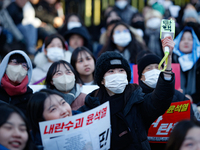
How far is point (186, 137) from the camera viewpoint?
228 centimetres

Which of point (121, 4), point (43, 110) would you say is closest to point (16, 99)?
point (43, 110)

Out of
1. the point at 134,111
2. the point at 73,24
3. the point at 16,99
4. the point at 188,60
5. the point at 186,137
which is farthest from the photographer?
the point at 73,24

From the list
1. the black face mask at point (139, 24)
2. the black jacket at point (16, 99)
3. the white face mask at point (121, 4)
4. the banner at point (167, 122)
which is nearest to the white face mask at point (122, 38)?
the black face mask at point (139, 24)

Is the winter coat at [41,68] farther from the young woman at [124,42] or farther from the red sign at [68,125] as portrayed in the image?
the red sign at [68,125]

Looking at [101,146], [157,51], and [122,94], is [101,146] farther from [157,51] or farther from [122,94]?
[157,51]

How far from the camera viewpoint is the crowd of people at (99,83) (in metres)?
2.62

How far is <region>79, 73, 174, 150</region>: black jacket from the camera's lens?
2.92 m

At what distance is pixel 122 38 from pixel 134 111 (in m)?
3.29

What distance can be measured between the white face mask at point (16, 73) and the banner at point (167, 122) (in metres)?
2.09

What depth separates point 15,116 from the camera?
257cm

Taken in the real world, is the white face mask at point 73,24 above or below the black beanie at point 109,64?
above

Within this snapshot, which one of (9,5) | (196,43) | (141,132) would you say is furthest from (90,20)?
(141,132)

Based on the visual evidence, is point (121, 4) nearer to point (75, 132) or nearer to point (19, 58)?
point (19, 58)

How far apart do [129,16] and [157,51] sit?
8.55ft
